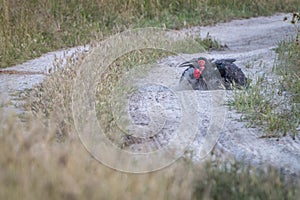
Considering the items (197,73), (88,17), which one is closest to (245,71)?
(197,73)

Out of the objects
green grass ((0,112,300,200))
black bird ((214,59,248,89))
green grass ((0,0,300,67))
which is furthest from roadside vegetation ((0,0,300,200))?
green grass ((0,0,300,67))

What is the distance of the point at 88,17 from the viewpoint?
11992 millimetres

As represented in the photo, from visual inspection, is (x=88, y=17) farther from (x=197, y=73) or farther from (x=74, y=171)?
(x=74, y=171)

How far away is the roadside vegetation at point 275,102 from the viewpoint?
5441 mm

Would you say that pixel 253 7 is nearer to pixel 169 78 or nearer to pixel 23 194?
pixel 169 78

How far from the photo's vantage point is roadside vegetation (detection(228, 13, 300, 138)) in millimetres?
5441

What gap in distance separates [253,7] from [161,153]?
10947 mm

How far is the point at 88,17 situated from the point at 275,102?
21.0 ft

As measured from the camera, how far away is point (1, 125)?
3.73m

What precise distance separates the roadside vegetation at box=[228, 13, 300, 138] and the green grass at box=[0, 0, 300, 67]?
3194mm

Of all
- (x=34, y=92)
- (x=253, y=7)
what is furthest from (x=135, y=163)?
(x=253, y=7)

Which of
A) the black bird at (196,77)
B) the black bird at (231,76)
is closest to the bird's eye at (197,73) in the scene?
the black bird at (196,77)

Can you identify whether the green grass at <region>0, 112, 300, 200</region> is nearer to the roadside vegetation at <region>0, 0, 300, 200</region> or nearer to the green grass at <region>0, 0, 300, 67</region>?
the roadside vegetation at <region>0, 0, 300, 200</region>

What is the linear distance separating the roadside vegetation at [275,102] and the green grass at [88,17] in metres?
3.19
